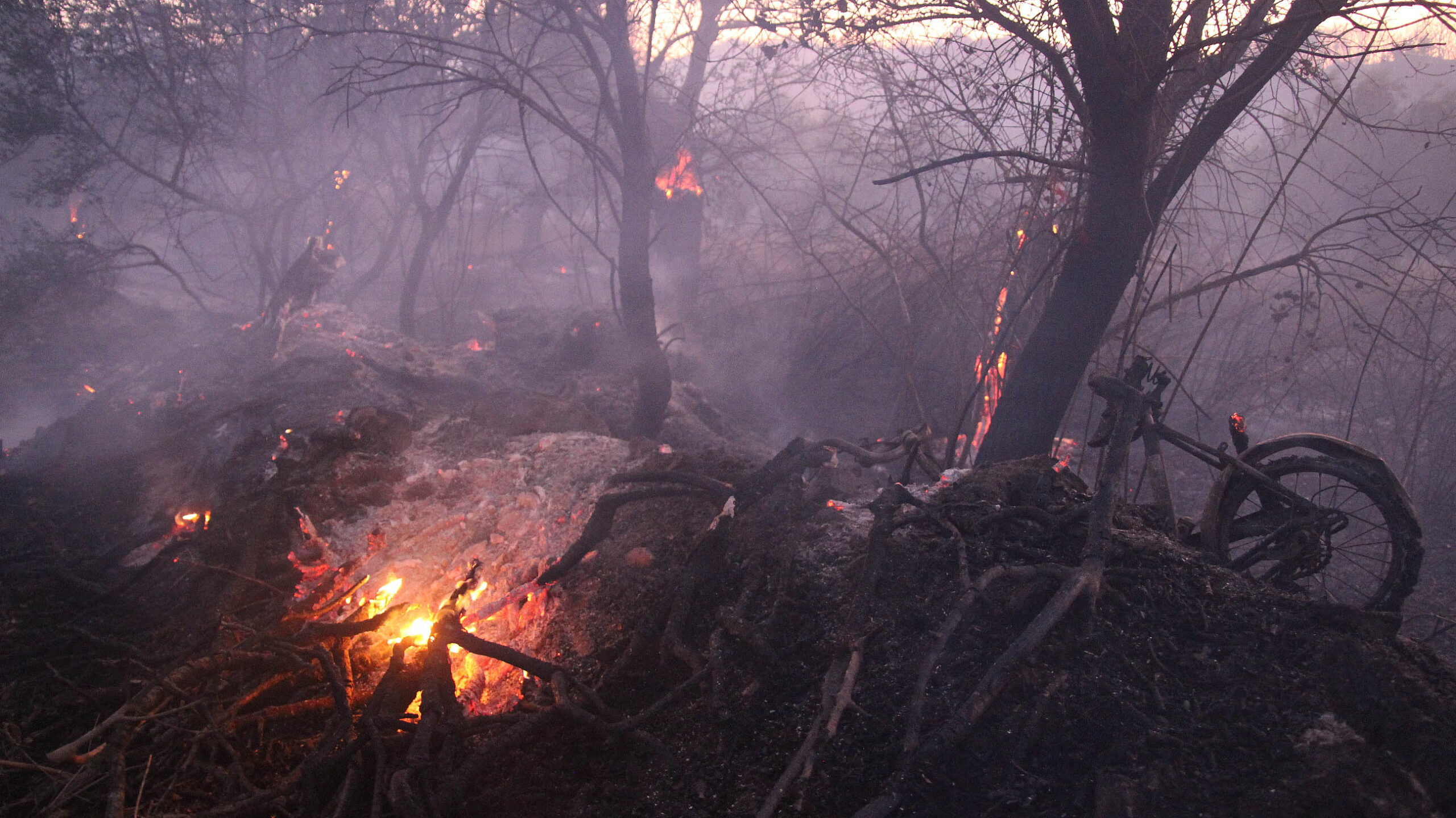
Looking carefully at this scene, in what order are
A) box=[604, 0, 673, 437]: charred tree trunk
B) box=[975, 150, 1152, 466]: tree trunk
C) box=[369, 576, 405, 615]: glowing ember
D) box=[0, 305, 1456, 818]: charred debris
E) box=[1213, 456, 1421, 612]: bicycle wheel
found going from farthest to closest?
box=[604, 0, 673, 437]: charred tree trunk < box=[975, 150, 1152, 466]: tree trunk < box=[369, 576, 405, 615]: glowing ember < box=[1213, 456, 1421, 612]: bicycle wheel < box=[0, 305, 1456, 818]: charred debris

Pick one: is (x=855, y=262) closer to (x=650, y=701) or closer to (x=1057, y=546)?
(x=1057, y=546)

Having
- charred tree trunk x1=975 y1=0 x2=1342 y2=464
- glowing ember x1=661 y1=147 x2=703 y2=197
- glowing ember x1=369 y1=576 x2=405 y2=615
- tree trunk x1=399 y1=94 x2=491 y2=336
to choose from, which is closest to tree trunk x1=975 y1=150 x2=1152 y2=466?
charred tree trunk x1=975 y1=0 x2=1342 y2=464

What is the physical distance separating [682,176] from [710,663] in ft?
28.6

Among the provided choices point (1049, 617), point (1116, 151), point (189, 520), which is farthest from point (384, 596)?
point (1116, 151)

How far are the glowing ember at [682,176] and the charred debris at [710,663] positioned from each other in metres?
6.52

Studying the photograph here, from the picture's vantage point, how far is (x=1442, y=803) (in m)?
1.60

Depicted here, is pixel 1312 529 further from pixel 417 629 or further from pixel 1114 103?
pixel 417 629

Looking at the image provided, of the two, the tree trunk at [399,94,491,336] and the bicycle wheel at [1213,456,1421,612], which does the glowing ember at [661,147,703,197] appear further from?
the bicycle wheel at [1213,456,1421,612]

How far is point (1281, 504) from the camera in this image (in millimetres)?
3160

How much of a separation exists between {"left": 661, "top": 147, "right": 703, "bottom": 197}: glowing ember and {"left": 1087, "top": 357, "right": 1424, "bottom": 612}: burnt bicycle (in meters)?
7.55

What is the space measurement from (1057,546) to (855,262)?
6751mm

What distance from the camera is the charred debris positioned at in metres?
1.93

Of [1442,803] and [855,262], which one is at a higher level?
[855,262]

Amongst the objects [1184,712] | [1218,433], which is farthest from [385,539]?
[1218,433]
